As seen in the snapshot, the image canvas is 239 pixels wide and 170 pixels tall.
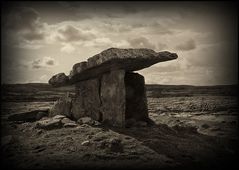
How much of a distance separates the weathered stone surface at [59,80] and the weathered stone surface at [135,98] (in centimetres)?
245

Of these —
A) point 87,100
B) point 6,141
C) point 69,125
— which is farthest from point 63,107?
point 6,141

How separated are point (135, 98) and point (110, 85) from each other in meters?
1.50

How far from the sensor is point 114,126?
9.07 meters

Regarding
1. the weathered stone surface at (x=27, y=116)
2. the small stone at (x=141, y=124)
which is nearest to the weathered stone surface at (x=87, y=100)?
the small stone at (x=141, y=124)

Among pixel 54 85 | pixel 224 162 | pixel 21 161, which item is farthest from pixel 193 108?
pixel 21 161

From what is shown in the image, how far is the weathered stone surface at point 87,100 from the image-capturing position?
10.0 m

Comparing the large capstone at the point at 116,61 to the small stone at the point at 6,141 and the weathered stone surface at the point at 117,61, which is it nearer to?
the weathered stone surface at the point at 117,61

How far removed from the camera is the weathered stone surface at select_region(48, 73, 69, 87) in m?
11.0

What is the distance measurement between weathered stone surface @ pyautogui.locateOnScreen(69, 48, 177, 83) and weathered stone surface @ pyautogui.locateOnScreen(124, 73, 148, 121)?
535 mm

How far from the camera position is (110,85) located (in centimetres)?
951

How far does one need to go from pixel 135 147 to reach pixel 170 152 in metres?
0.92

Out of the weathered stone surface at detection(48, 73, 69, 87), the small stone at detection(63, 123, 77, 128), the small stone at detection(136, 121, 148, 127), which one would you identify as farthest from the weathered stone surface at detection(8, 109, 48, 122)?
the small stone at detection(136, 121, 148, 127)

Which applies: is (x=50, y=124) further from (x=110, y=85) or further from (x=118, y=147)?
(x=118, y=147)

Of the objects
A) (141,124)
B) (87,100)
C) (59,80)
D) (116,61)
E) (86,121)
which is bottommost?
(141,124)
